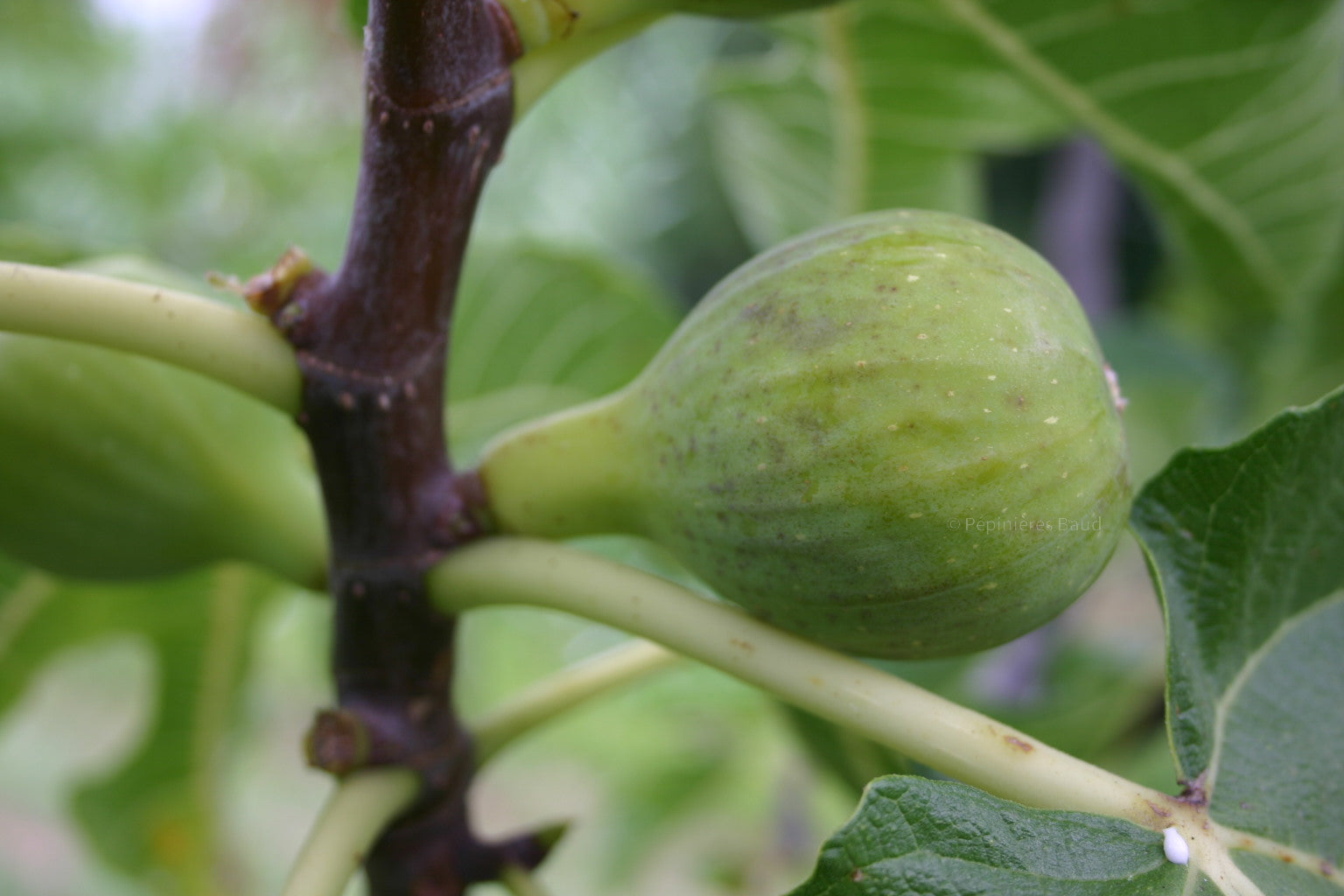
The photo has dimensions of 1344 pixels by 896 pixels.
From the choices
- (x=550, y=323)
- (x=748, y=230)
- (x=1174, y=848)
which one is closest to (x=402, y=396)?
(x=1174, y=848)

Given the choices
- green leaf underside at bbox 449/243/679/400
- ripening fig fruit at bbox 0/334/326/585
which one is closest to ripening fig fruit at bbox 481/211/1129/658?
ripening fig fruit at bbox 0/334/326/585

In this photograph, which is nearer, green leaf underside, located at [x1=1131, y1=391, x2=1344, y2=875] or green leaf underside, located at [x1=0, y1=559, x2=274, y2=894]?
green leaf underside, located at [x1=1131, y1=391, x2=1344, y2=875]

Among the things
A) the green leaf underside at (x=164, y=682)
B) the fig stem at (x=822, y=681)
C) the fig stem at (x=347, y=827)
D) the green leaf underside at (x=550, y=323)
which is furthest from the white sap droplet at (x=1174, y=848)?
the green leaf underside at (x=164, y=682)

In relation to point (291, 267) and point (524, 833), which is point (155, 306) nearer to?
point (291, 267)

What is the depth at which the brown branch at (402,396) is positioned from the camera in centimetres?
60

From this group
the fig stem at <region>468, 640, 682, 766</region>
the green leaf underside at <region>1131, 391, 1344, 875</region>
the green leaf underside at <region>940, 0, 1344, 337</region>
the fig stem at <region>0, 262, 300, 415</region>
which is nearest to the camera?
the fig stem at <region>0, 262, 300, 415</region>

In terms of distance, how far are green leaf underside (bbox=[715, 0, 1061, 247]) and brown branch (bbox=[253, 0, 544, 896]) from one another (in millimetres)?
774

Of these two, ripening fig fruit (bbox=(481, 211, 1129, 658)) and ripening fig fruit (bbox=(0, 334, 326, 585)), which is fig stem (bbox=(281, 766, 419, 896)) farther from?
ripening fig fruit (bbox=(481, 211, 1129, 658))

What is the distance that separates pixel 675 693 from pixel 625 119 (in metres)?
1.68

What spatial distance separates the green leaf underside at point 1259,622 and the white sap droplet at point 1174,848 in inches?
2.1

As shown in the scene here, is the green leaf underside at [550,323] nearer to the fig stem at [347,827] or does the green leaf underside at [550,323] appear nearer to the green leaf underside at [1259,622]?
the fig stem at [347,827]

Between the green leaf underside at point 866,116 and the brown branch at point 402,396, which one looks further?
the green leaf underside at point 866,116

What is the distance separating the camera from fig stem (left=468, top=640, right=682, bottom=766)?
2.83 ft

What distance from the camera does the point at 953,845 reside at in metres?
0.58
